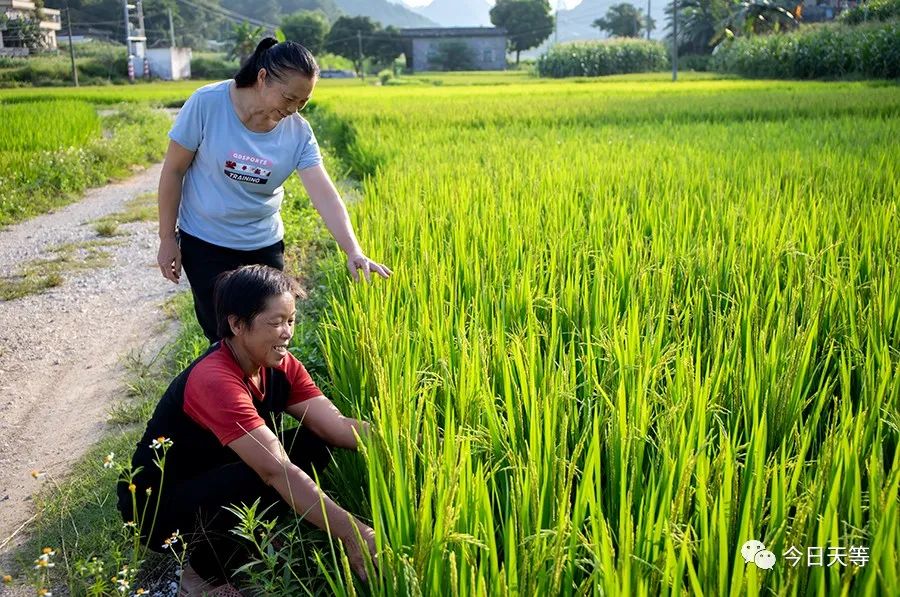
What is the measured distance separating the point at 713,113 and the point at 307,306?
26.7ft

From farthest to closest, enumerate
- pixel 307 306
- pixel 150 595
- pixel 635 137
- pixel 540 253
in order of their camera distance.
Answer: pixel 635 137 → pixel 307 306 → pixel 540 253 → pixel 150 595

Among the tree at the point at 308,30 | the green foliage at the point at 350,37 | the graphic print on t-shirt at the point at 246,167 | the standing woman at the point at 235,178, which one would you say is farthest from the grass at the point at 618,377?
the green foliage at the point at 350,37

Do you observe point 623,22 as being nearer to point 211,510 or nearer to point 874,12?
point 874,12

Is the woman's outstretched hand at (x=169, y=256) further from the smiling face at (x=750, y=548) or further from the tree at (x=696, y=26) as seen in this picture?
the tree at (x=696, y=26)

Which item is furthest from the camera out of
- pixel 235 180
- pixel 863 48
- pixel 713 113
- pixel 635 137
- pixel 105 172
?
pixel 863 48

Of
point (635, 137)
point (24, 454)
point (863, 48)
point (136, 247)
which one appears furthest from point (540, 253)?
point (863, 48)

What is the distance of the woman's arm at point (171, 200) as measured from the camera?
2512 millimetres

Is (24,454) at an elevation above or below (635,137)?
below

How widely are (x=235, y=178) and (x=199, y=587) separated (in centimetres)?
124

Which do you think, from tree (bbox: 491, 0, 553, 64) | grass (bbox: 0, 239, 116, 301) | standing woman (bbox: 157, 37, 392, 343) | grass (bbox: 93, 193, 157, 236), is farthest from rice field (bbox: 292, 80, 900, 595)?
tree (bbox: 491, 0, 553, 64)

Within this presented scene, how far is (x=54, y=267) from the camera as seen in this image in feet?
17.0

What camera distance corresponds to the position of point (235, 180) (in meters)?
2.54

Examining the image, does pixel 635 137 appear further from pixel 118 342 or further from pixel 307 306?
pixel 118 342

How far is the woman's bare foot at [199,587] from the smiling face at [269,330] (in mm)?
522
